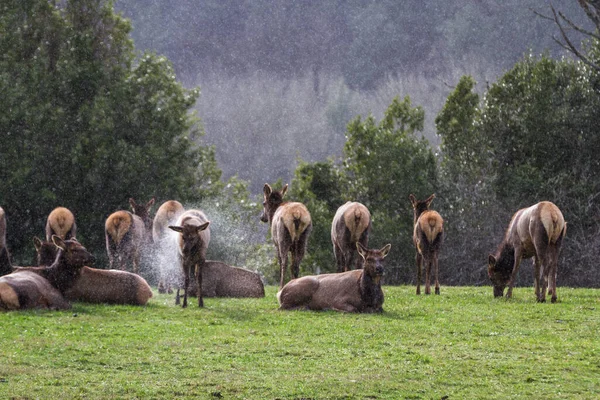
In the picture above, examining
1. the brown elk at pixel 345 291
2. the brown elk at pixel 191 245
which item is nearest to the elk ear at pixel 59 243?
the brown elk at pixel 191 245

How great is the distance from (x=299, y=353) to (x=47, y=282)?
5.67 m

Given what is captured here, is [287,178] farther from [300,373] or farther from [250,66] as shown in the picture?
[300,373]

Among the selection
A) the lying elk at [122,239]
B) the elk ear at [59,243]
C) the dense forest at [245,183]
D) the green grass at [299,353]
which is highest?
the dense forest at [245,183]

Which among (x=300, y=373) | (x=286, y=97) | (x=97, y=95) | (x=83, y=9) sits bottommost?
(x=300, y=373)

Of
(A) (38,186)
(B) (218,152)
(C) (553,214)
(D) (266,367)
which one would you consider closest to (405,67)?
(B) (218,152)

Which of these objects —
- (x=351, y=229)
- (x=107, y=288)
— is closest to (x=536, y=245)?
(x=351, y=229)

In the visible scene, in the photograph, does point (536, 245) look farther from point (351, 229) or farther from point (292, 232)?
point (292, 232)

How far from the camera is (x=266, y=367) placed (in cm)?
1096

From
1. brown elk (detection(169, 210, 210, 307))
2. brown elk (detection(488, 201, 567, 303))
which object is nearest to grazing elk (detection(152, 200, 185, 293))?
brown elk (detection(169, 210, 210, 307))

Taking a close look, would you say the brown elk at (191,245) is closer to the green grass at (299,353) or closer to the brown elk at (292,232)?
the green grass at (299,353)

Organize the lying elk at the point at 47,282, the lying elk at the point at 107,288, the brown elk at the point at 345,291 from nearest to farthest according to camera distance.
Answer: the lying elk at the point at 47,282 < the brown elk at the point at 345,291 < the lying elk at the point at 107,288

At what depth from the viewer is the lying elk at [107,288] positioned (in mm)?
16469

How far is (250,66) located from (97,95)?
80.1 metres

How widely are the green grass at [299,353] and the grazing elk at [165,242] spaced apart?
156 inches
